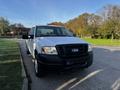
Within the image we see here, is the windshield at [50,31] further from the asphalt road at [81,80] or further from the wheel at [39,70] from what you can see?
the wheel at [39,70]

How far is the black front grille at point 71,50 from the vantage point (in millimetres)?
6184

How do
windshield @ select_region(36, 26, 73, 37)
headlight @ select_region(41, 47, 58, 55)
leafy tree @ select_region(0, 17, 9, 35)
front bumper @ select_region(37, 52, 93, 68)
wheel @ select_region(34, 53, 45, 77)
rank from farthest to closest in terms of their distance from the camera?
leafy tree @ select_region(0, 17, 9, 35) < windshield @ select_region(36, 26, 73, 37) < wheel @ select_region(34, 53, 45, 77) < headlight @ select_region(41, 47, 58, 55) < front bumper @ select_region(37, 52, 93, 68)

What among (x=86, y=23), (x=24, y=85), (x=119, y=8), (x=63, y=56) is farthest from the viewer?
(x=86, y=23)

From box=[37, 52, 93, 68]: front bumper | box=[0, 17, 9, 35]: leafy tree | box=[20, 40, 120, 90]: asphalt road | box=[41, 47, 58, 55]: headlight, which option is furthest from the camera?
box=[0, 17, 9, 35]: leafy tree

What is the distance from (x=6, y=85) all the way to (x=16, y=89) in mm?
480

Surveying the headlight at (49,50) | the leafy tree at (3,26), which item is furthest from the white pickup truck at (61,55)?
the leafy tree at (3,26)

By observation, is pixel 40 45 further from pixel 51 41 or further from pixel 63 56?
pixel 63 56

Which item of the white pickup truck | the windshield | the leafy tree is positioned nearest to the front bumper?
the white pickup truck

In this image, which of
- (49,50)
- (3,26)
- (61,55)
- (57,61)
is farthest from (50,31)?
(3,26)

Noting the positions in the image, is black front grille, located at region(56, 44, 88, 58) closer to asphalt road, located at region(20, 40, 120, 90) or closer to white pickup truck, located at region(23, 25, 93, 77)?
white pickup truck, located at region(23, 25, 93, 77)

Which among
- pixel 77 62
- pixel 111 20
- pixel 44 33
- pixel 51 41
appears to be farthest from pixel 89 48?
pixel 111 20

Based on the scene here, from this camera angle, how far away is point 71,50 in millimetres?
6281

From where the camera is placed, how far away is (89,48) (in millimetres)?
6859

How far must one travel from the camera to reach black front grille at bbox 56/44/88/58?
6184mm
